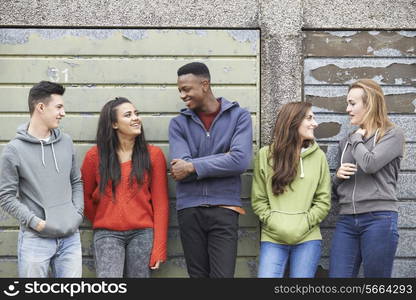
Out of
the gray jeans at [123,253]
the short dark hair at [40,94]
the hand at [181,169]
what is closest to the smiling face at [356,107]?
the hand at [181,169]

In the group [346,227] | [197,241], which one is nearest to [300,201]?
[346,227]

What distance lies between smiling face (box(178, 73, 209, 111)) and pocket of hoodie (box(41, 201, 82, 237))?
1.25 meters

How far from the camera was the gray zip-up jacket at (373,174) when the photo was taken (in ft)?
18.0

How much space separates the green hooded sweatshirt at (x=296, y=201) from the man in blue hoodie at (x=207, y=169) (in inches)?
7.8

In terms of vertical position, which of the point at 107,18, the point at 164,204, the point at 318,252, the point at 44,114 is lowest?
the point at 318,252

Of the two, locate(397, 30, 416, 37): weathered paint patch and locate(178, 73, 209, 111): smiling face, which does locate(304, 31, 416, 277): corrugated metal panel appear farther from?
locate(178, 73, 209, 111): smiling face

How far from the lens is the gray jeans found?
570 centimetres

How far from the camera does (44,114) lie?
550cm

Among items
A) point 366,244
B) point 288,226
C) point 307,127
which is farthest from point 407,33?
point 288,226

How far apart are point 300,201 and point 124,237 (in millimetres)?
1423

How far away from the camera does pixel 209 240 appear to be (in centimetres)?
562

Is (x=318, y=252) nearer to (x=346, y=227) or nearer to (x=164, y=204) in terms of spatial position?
(x=346, y=227)

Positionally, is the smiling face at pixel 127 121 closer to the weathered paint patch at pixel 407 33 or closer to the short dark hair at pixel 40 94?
the short dark hair at pixel 40 94

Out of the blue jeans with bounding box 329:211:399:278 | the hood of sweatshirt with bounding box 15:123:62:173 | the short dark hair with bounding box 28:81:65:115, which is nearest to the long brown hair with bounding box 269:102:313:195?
the blue jeans with bounding box 329:211:399:278
